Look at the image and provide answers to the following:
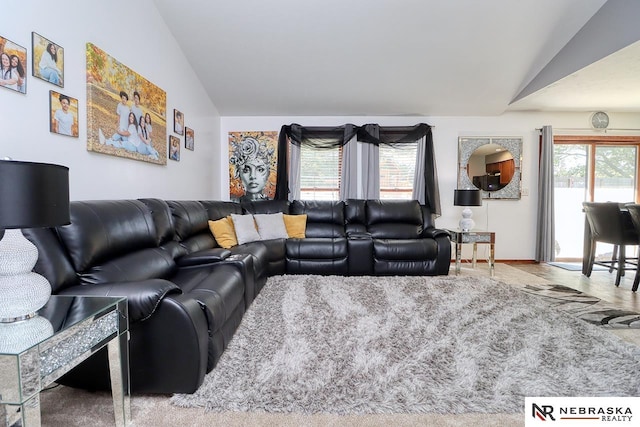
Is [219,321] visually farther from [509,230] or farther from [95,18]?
[509,230]

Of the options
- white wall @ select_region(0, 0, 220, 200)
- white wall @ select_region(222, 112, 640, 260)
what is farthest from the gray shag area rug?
white wall @ select_region(222, 112, 640, 260)

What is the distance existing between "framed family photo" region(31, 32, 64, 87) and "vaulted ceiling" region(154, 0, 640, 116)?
1552 mm

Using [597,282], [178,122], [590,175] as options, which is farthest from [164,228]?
[590,175]

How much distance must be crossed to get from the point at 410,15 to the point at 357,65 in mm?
858

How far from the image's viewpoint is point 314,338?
2068mm

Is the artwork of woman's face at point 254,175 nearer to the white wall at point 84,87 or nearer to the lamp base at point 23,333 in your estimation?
the white wall at point 84,87

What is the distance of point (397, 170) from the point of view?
16.5 ft

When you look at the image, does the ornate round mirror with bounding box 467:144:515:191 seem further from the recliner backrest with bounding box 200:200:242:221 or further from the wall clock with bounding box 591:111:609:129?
the recliner backrest with bounding box 200:200:242:221

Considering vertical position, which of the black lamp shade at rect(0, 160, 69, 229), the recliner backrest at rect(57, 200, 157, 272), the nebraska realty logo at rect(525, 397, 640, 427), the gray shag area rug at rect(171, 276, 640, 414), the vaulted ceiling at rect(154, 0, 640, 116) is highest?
the vaulted ceiling at rect(154, 0, 640, 116)

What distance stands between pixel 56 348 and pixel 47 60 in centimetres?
181

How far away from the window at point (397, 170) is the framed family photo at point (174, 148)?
9.54ft

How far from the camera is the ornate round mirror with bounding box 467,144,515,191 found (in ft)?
16.4

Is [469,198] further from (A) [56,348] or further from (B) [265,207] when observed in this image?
(A) [56,348]

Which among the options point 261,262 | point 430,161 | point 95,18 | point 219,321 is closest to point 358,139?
point 430,161
